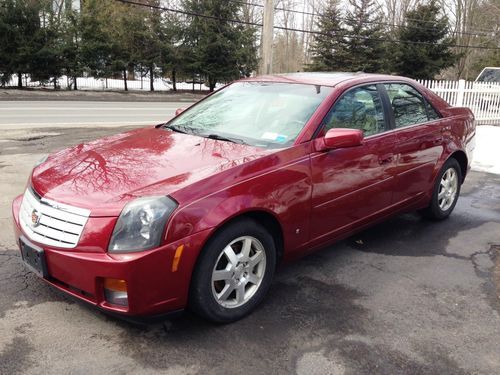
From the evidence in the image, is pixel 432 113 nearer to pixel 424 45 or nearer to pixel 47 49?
pixel 47 49

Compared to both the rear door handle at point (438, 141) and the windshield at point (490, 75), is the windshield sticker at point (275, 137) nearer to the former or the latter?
the rear door handle at point (438, 141)

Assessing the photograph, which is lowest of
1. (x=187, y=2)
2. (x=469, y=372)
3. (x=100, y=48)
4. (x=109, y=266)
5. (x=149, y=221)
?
(x=469, y=372)

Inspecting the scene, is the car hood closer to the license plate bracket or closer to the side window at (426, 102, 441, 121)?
the license plate bracket

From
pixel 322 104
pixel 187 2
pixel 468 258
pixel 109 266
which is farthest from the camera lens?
pixel 187 2

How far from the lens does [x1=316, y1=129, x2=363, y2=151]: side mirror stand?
11.2 feet

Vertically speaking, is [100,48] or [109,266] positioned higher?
[100,48]

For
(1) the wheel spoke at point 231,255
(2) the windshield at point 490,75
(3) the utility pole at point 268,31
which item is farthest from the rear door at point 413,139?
(2) the windshield at point 490,75

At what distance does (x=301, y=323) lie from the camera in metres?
3.11

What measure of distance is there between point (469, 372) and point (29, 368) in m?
2.44

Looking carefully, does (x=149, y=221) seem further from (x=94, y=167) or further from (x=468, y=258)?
(x=468, y=258)

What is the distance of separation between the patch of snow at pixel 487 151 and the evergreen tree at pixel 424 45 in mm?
15332

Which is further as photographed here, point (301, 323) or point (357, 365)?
point (301, 323)

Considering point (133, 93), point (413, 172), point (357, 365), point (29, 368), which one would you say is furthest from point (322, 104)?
point (133, 93)

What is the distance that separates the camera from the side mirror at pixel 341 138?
3402 mm
